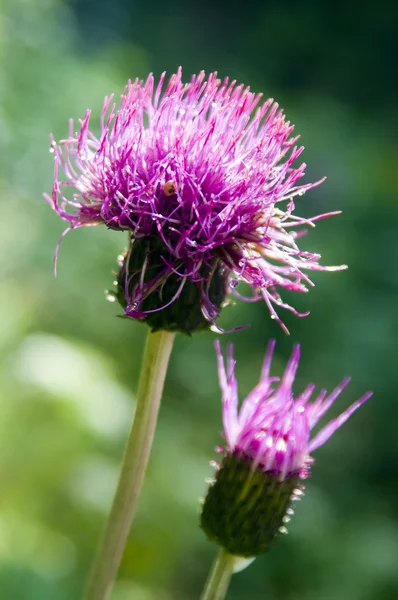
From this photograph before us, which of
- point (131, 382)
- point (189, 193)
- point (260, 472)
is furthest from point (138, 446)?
point (131, 382)

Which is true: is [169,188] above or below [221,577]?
above

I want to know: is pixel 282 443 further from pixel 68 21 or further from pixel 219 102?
pixel 68 21

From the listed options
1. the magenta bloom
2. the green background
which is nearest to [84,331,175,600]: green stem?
the magenta bloom

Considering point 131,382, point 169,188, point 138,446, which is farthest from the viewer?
point 131,382

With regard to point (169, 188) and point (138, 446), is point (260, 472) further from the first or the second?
point (169, 188)

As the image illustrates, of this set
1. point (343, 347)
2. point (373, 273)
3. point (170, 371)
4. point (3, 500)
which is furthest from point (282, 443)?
point (373, 273)

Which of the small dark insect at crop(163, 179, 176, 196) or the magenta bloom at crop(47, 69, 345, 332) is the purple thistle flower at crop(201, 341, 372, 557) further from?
the small dark insect at crop(163, 179, 176, 196)
